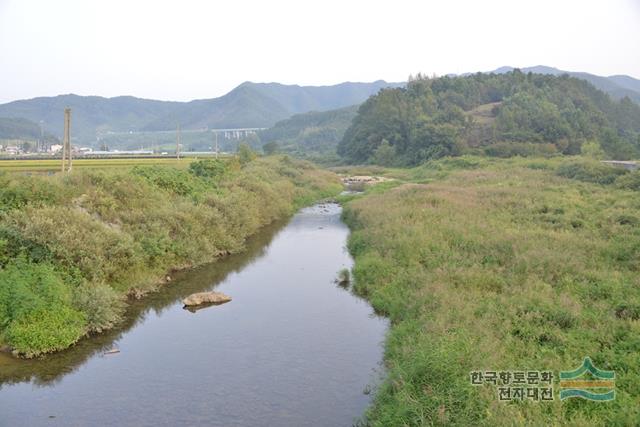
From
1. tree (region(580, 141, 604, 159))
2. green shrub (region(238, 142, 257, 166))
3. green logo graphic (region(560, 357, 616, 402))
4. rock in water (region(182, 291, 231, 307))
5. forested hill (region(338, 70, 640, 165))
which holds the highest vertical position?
forested hill (region(338, 70, 640, 165))

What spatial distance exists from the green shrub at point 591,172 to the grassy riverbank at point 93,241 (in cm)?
3027

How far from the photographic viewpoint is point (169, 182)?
1325 inches

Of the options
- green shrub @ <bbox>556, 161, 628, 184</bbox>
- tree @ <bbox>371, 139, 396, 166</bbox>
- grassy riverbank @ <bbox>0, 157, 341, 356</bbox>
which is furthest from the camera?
tree @ <bbox>371, 139, 396, 166</bbox>

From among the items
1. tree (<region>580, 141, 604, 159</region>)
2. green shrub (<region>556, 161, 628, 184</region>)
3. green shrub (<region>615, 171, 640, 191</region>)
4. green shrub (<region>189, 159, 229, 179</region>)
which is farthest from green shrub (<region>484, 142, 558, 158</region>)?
green shrub (<region>189, 159, 229, 179</region>)

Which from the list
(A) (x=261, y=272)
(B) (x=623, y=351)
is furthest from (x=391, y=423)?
(A) (x=261, y=272)

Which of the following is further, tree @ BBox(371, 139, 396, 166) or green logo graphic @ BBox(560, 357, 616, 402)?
tree @ BBox(371, 139, 396, 166)

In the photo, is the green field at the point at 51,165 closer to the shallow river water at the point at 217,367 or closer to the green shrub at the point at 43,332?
the shallow river water at the point at 217,367

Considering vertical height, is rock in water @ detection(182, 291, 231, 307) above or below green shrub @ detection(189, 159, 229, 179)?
below

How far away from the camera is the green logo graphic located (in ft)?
33.8

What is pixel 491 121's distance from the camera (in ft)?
341

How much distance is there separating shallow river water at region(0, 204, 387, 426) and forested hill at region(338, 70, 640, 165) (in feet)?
231

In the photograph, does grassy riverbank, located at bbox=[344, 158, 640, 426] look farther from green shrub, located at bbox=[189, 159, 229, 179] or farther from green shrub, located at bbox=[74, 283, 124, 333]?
green shrub, located at bbox=[189, 159, 229, 179]

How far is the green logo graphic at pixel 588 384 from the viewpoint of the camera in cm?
1029

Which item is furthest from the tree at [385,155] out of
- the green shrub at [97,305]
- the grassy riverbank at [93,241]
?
the green shrub at [97,305]
